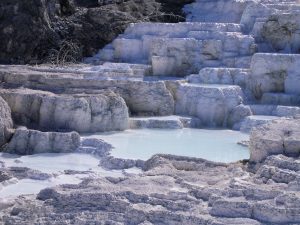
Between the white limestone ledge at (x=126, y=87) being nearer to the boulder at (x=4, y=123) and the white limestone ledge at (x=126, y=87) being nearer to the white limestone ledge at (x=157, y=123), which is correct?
the white limestone ledge at (x=157, y=123)

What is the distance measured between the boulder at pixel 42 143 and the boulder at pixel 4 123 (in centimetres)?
29

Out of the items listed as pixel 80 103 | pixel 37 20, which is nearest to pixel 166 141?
pixel 80 103

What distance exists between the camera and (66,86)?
Answer: 17500 mm

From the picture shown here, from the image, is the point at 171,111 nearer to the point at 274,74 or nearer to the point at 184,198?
the point at 274,74

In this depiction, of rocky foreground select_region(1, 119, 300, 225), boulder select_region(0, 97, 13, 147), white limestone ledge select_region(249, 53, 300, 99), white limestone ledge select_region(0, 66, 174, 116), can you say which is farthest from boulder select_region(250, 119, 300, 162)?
white limestone ledge select_region(249, 53, 300, 99)

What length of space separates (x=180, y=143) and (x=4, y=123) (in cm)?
349

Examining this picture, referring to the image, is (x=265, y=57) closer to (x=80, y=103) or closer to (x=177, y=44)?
(x=177, y=44)

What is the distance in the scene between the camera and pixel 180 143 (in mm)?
14781

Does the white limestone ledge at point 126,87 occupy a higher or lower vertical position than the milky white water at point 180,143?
higher

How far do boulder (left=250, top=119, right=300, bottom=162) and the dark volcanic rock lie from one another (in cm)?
1127

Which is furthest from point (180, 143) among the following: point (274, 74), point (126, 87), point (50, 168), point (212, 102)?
point (274, 74)

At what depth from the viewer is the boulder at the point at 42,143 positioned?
1450cm

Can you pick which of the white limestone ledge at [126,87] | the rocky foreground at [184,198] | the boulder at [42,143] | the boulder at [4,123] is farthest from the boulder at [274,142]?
the white limestone ledge at [126,87]

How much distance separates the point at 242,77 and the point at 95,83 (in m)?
3.59
